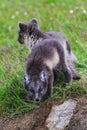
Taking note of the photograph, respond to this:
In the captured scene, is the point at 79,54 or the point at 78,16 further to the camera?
the point at 78,16

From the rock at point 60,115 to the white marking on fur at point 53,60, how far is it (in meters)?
0.64

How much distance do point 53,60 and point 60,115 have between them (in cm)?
89

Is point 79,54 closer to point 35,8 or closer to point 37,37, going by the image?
point 37,37

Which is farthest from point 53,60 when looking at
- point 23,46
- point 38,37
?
point 23,46

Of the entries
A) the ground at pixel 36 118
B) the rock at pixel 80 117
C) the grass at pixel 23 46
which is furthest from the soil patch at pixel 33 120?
the rock at pixel 80 117

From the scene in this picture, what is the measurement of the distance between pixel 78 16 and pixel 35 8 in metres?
1.88

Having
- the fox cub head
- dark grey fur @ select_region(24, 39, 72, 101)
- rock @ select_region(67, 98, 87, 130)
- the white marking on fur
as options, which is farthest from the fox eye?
the fox cub head

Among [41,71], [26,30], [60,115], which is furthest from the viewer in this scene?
[26,30]

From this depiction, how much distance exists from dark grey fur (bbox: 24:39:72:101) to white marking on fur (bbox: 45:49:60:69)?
0.07 feet

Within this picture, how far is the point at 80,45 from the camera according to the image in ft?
37.5

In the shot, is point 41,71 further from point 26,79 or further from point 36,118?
point 36,118

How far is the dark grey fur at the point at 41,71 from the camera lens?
817 cm

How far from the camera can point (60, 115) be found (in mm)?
8328

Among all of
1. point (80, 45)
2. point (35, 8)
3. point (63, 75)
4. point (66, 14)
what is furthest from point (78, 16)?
point (63, 75)
